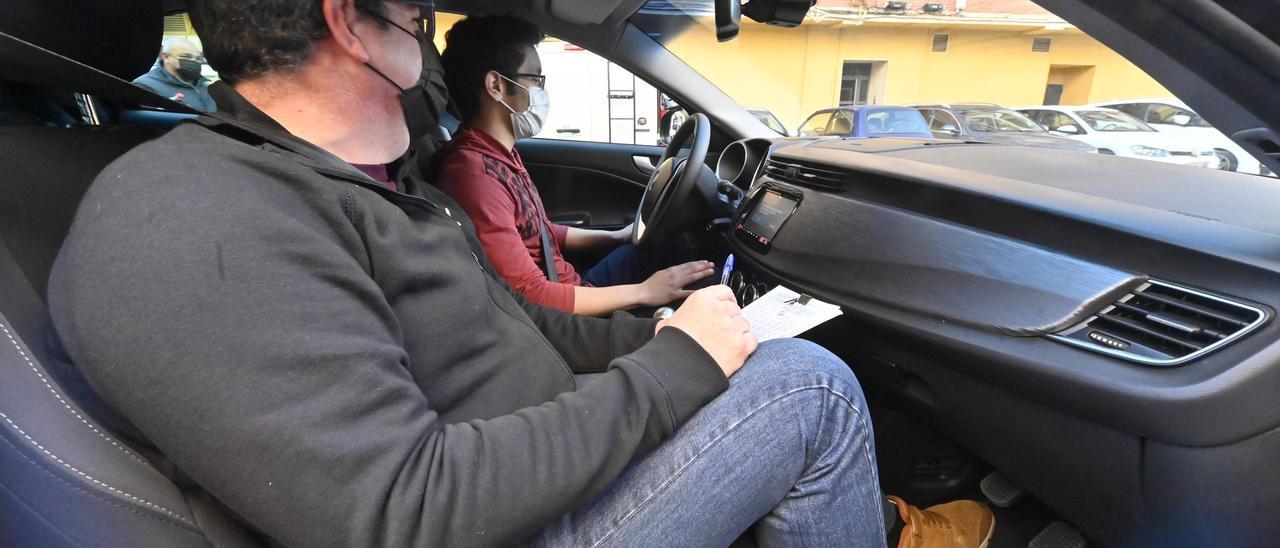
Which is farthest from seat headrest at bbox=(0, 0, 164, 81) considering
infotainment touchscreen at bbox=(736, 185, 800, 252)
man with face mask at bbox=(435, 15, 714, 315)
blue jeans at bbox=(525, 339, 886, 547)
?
infotainment touchscreen at bbox=(736, 185, 800, 252)

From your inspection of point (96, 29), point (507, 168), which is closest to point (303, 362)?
point (96, 29)

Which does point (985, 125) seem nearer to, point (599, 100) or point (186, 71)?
point (599, 100)

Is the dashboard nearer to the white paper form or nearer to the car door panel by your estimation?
the white paper form

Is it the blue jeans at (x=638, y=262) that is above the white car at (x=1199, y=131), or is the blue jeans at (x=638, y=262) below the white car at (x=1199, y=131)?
below

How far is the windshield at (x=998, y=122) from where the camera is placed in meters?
2.87

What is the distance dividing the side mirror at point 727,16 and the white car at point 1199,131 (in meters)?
0.89

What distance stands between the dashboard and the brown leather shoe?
191 mm

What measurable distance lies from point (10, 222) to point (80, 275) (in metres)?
0.26

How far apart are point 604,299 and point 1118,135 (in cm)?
228

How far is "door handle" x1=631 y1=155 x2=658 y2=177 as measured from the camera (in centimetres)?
330

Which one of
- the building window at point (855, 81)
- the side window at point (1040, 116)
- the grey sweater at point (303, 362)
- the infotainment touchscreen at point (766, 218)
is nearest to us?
the grey sweater at point (303, 362)

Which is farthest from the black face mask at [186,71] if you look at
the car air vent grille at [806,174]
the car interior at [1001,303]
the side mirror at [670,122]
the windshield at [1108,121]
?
the windshield at [1108,121]

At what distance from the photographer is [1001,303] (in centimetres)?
115

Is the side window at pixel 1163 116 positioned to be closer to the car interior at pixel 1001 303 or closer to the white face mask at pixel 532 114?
the car interior at pixel 1001 303
